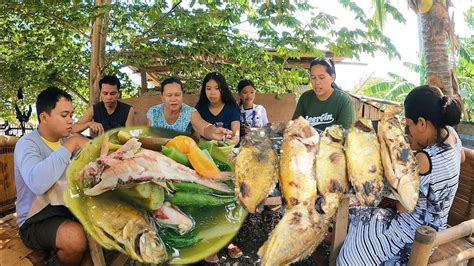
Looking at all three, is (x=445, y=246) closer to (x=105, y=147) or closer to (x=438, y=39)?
(x=105, y=147)

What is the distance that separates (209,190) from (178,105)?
1.67m

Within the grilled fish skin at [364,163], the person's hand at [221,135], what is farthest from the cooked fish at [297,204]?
the person's hand at [221,135]

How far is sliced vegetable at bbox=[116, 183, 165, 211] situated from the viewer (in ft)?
4.14

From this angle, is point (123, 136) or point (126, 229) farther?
point (123, 136)

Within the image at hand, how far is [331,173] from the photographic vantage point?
1.23m

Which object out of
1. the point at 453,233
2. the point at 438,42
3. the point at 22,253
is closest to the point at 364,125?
the point at 453,233

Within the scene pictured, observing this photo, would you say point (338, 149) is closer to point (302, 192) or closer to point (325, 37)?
→ point (302, 192)

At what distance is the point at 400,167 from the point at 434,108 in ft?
1.84

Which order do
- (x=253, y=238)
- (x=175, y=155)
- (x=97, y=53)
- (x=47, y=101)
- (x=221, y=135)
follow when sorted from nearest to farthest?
(x=175, y=155) < (x=47, y=101) < (x=221, y=135) < (x=253, y=238) < (x=97, y=53)

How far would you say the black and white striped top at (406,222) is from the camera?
5.29 feet

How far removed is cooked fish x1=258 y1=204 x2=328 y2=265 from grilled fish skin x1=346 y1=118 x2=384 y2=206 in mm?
184

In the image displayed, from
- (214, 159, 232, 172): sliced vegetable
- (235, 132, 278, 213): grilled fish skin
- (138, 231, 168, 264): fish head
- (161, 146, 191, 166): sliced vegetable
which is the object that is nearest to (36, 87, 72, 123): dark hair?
(161, 146, 191, 166): sliced vegetable

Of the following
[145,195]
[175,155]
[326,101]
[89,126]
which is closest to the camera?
[145,195]

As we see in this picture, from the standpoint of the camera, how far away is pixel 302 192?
1.19 m
